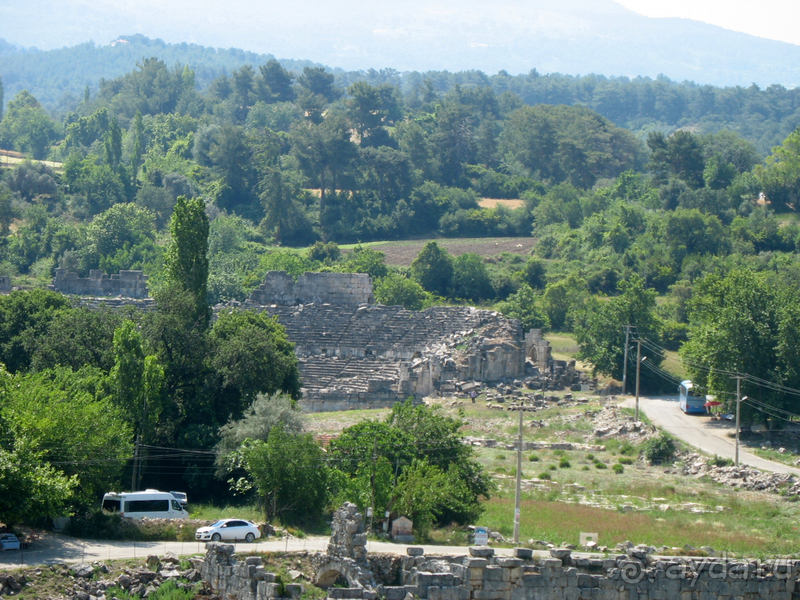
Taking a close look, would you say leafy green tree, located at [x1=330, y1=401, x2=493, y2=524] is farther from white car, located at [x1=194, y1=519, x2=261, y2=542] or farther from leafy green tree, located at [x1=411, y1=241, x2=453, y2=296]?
leafy green tree, located at [x1=411, y1=241, x2=453, y2=296]

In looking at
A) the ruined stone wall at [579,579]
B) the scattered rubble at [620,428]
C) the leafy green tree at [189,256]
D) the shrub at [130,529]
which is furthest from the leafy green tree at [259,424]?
the ruined stone wall at [579,579]

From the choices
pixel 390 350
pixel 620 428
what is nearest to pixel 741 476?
pixel 620 428

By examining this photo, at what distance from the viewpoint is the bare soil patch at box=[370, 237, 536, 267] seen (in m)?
87.0

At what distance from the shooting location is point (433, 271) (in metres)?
79.4

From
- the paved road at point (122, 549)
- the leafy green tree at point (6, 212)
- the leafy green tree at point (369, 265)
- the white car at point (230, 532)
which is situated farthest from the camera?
the leafy green tree at point (6, 212)

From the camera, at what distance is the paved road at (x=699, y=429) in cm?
4425

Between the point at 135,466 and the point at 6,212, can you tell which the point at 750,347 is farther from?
the point at 6,212

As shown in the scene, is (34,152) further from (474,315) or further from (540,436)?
(540,436)

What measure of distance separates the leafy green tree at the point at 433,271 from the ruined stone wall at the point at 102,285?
15654 millimetres

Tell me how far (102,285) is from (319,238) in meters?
23.3

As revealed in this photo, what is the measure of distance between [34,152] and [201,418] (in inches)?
3423

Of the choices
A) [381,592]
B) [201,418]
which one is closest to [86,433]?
[201,418]

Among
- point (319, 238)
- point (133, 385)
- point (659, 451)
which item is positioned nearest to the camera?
point (133, 385)

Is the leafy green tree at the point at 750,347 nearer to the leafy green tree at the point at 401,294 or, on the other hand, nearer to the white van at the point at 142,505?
the leafy green tree at the point at 401,294
